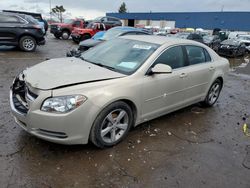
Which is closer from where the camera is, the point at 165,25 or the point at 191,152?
the point at 191,152

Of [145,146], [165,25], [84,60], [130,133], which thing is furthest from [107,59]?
[165,25]

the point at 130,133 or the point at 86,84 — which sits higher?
the point at 86,84

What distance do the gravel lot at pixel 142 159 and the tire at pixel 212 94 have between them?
2.70 ft

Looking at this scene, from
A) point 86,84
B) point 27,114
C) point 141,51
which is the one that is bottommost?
point 27,114

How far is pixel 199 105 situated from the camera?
557cm

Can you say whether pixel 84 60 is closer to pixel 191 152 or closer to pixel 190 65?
pixel 190 65

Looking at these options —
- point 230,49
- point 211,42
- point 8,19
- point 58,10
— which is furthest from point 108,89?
point 58,10

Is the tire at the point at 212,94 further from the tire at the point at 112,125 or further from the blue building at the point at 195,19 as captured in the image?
the blue building at the point at 195,19

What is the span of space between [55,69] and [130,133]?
62.3 inches

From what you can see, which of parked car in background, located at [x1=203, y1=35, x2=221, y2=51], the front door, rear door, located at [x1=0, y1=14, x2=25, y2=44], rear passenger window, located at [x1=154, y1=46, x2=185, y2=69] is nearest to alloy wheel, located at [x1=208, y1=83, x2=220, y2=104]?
the front door

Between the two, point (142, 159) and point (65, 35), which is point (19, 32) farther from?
point (65, 35)

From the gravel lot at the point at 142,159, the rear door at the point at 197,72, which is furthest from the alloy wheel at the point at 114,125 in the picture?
the rear door at the point at 197,72

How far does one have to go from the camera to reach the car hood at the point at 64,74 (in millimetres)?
3027

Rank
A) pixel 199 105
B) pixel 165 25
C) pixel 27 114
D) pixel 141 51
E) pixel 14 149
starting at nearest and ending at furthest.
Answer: pixel 27 114 → pixel 14 149 → pixel 141 51 → pixel 199 105 → pixel 165 25
